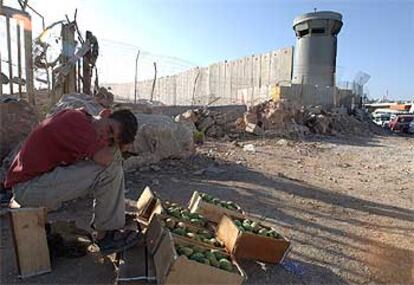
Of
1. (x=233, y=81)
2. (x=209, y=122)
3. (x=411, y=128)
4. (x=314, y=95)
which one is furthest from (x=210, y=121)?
(x=233, y=81)

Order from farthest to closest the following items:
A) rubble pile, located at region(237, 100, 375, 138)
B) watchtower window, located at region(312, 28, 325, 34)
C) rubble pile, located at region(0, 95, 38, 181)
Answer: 1. watchtower window, located at region(312, 28, 325, 34)
2. rubble pile, located at region(237, 100, 375, 138)
3. rubble pile, located at region(0, 95, 38, 181)

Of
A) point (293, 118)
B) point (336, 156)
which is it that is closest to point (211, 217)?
point (336, 156)

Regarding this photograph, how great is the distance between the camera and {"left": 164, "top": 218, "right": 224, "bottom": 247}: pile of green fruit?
295cm

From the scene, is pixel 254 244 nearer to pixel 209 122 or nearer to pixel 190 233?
pixel 190 233

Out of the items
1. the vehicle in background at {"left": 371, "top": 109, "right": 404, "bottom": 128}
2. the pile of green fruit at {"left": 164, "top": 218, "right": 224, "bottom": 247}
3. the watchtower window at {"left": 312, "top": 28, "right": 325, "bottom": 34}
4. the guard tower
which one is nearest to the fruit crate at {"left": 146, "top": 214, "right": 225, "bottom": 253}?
the pile of green fruit at {"left": 164, "top": 218, "right": 224, "bottom": 247}

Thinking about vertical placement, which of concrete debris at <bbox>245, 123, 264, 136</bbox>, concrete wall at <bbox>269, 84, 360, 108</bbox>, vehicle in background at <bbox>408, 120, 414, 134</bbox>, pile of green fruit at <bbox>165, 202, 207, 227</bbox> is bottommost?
vehicle in background at <bbox>408, 120, 414, 134</bbox>

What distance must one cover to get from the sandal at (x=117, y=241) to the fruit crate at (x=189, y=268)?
365 millimetres

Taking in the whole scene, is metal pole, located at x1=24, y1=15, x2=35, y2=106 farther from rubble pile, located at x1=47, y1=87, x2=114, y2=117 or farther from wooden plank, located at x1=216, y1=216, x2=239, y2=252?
wooden plank, located at x1=216, y1=216, x2=239, y2=252

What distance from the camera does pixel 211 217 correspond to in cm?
361

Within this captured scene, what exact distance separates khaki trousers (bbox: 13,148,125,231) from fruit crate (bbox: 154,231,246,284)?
52cm

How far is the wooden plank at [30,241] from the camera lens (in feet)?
8.55

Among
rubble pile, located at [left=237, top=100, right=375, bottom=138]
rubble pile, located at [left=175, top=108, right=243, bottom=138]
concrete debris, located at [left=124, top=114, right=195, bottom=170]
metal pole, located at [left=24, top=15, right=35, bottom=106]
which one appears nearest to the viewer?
concrete debris, located at [left=124, top=114, right=195, bottom=170]

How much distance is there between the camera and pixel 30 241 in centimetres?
266

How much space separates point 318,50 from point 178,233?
1055 inches
